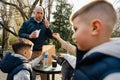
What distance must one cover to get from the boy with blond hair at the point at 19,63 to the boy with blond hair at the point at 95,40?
1.65m

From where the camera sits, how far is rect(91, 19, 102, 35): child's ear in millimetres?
1127

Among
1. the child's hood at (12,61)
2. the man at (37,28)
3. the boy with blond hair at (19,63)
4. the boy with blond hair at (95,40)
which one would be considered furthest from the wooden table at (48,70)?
the boy with blond hair at (95,40)

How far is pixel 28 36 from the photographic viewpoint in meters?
4.73

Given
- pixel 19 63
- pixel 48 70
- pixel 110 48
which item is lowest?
pixel 48 70

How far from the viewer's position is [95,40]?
116cm

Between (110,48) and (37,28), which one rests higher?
(110,48)

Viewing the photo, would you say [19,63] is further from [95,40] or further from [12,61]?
[95,40]

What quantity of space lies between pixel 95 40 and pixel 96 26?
6cm

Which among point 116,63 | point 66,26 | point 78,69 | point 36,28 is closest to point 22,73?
point 78,69

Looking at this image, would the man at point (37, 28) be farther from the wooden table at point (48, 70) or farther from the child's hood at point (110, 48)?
the child's hood at point (110, 48)

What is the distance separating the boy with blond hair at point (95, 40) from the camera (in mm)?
1068

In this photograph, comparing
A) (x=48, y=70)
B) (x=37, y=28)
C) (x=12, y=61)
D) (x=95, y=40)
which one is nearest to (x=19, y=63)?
(x=12, y=61)

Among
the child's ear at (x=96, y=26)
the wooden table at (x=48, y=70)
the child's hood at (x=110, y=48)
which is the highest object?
the child's ear at (x=96, y=26)

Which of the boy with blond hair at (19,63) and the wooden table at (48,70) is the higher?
the boy with blond hair at (19,63)
